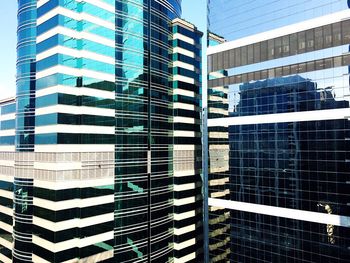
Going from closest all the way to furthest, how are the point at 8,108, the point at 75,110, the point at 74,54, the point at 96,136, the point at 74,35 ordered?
the point at 75,110, the point at 74,54, the point at 74,35, the point at 96,136, the point at 8,108

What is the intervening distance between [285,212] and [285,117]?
13.1 m

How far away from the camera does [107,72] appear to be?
1618 inches

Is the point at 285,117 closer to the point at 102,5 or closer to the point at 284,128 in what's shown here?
the point at 284,128

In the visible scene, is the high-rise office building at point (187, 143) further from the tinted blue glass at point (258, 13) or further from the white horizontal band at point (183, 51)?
the tinted blue glass at point (258, 13)

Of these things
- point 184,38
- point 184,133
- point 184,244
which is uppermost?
point 184,38

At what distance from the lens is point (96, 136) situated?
39625 mm

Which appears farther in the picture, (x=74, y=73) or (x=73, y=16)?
(x=73, y=16)

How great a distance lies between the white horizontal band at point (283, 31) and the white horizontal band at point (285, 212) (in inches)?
966

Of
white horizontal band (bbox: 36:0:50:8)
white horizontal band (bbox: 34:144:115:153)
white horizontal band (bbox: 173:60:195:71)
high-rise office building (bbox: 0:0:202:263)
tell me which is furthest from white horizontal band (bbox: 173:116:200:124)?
white horizontal band (bbox: 36:0:50:8)

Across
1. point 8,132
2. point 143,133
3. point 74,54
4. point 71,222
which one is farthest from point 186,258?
point 8,132

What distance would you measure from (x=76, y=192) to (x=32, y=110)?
46.4 ft

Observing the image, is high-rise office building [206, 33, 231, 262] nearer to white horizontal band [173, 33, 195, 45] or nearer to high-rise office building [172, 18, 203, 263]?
high-rise office building [172, 18, 203, 263]

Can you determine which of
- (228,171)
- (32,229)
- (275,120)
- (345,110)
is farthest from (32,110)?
(345,110)

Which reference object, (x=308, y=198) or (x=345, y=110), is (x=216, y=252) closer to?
(x=308, y=198)
